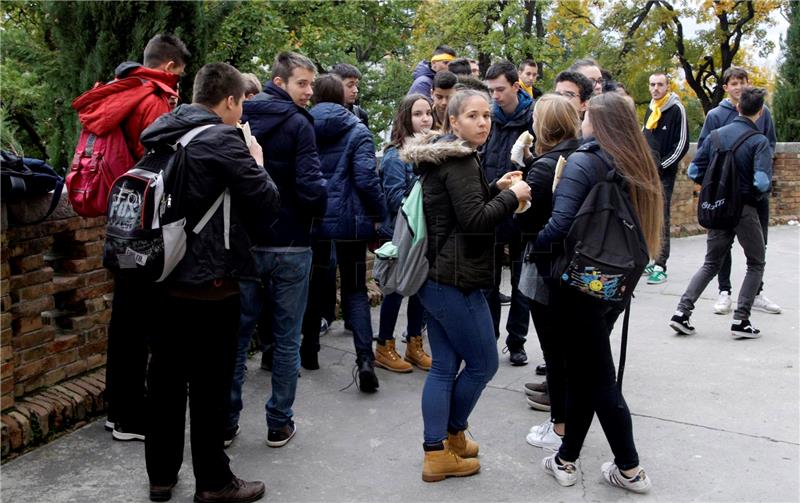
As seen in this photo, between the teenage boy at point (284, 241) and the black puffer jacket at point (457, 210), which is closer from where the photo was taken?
the black puffer jacket at point (457, 210)

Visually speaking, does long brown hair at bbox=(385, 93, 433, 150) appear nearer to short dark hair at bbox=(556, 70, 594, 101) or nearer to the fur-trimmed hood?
short dark hair at bbox=(556, 70, 594, 101)

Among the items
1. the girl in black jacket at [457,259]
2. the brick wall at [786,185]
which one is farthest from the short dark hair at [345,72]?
the brick wall at [786,185]

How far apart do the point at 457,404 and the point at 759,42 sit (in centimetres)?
2872

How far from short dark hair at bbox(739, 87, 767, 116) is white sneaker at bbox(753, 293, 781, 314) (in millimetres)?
1722

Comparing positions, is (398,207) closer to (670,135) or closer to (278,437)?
(278,437)

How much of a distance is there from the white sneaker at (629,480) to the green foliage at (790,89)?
16182 mm

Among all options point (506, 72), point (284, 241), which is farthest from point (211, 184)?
point (506, 72)

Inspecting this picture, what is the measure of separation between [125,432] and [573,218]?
101 inches

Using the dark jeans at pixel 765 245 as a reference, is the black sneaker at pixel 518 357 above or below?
below

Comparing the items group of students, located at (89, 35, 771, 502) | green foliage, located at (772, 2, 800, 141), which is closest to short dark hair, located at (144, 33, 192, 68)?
group of students, located at (89, 35, 771, 502)

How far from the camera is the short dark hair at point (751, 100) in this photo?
6223mm

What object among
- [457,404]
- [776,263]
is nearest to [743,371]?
[457,404]

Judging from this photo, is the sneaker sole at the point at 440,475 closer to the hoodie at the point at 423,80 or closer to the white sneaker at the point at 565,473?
the white sneaker at the point at 565,473

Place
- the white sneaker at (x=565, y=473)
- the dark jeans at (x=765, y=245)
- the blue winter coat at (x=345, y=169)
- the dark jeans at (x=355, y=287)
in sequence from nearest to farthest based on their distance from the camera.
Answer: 1. the white sneaker at (x=565, y=473)
2. the blue winter coat at (x=345, y=169)
3. the dark jeans at (x=355, y=287)
4. the dark jeans at (x=765, y=245)
